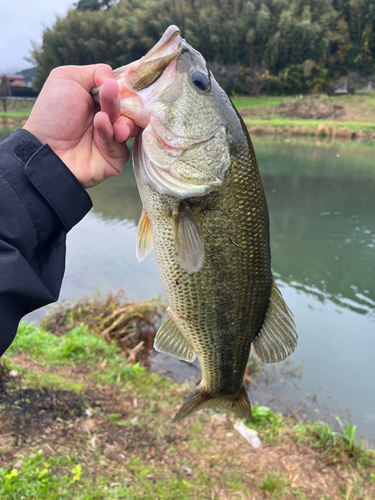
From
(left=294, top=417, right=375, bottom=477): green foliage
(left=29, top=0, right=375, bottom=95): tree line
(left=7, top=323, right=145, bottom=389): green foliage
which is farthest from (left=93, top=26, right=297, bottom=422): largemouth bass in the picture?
(left=29, top=0, right=375, bottom=95): tree line

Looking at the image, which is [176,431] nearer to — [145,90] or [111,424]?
[111,424]

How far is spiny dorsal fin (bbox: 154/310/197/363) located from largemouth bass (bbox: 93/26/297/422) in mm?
95

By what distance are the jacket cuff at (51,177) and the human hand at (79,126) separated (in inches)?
5.1

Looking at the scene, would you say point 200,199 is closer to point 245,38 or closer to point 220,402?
point 220,402

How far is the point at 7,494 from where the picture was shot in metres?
2.13

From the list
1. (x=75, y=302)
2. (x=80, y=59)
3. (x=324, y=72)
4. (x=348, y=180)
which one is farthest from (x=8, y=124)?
(x=324, y=72)

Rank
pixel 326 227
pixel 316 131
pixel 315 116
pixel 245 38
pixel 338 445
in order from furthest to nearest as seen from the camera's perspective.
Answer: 1. pixel 245 38
2. pixel 315 116
3. pixel 316 131
4. pixel 326 227
5. pixel 338 445

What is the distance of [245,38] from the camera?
50406mm

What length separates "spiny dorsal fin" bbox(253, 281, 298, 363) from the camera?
1656 millimetres

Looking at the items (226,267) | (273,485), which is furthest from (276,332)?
(273,485)

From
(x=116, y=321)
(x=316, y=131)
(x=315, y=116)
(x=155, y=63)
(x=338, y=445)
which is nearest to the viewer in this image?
(x=155, y=63)

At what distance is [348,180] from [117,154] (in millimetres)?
14739

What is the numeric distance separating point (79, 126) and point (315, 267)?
23.1 ft

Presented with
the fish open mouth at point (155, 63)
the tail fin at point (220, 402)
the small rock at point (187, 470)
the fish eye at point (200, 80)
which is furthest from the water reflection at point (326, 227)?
the fish open mouth at point (155, 63)
